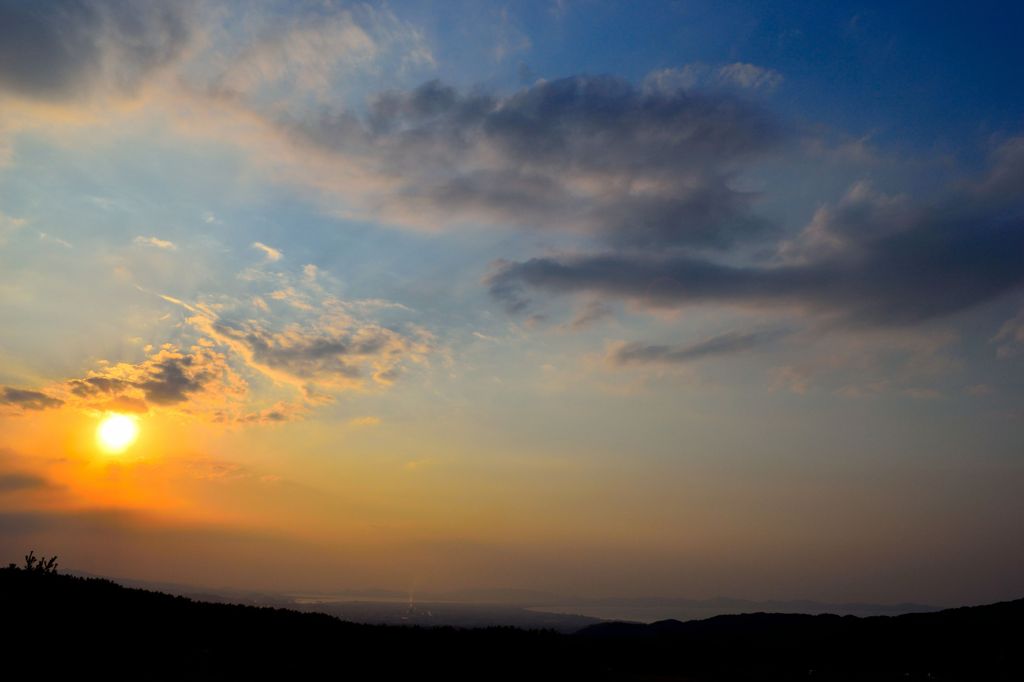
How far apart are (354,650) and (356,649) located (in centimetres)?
23

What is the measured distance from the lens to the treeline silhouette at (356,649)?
25.0 metres

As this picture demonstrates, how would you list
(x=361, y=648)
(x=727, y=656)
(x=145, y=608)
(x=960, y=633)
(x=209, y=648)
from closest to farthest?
1. (x=209, y=648)
2. (x=361, y=648)
3. (x=145, y=608)
4. (x=727, y=656)
5. (x=960, y=633)

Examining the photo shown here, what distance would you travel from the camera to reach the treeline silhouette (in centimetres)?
2503

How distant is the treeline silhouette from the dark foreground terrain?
0.07m

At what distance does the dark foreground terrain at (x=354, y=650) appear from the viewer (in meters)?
24.9

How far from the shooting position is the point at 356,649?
95.5ft

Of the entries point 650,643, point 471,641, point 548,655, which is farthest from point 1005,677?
point 471,641

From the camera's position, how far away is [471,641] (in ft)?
103

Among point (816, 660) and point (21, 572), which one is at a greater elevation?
point (21, 572)

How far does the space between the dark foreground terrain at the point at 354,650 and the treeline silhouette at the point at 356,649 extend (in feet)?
0.22

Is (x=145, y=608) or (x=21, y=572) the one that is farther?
(x=21, y=572)

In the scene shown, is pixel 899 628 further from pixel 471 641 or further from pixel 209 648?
pixel 209 648

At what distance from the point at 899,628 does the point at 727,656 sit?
20.0 metres

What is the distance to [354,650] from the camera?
2889 centimetres
